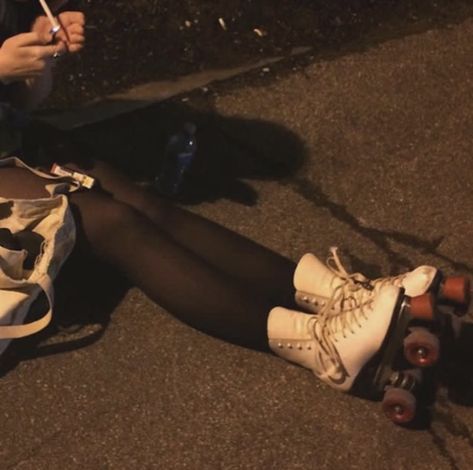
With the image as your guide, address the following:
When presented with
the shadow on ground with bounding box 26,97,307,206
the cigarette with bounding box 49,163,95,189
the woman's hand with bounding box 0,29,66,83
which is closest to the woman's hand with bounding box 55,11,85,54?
the woman's hand with bounding box 0,29,66,83

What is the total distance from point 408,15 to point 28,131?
3.39ft

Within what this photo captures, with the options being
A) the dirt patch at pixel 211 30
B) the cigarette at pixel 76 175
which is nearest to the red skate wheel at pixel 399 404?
the cigarette at pixel 76 175

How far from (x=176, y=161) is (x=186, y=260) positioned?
0.40 meters

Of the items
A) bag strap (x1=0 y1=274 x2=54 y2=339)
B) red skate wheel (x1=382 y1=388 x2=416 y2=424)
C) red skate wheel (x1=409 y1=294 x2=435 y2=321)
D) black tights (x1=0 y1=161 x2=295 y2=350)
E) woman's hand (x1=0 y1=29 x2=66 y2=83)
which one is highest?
woman's hand (x1=0 y1=29 x2=66 y2=83)

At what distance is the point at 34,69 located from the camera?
132 cm

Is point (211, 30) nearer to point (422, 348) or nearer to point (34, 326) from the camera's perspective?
point (34, 326)

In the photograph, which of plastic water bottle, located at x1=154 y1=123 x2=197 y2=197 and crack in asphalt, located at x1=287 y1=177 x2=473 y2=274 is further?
plastic water bottle, located at x1=154 y1=123 x2=197 y2=197

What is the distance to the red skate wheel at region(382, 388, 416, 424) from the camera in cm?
123

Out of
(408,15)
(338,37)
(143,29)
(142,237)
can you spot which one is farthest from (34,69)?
(408,15)

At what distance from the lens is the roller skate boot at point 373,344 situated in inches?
46.4

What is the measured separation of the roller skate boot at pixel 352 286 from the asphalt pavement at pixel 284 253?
12 centimetres

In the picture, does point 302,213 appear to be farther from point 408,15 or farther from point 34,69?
point 408,15

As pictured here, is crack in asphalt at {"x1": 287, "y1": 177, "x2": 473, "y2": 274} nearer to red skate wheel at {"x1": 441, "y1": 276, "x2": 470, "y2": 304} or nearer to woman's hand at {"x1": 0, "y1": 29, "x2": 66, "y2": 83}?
red skate wheel at {"x1": 441, "y1": 276, "x2": 470, "y2": 304}

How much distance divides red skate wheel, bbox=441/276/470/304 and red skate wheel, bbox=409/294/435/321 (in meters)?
0.07
